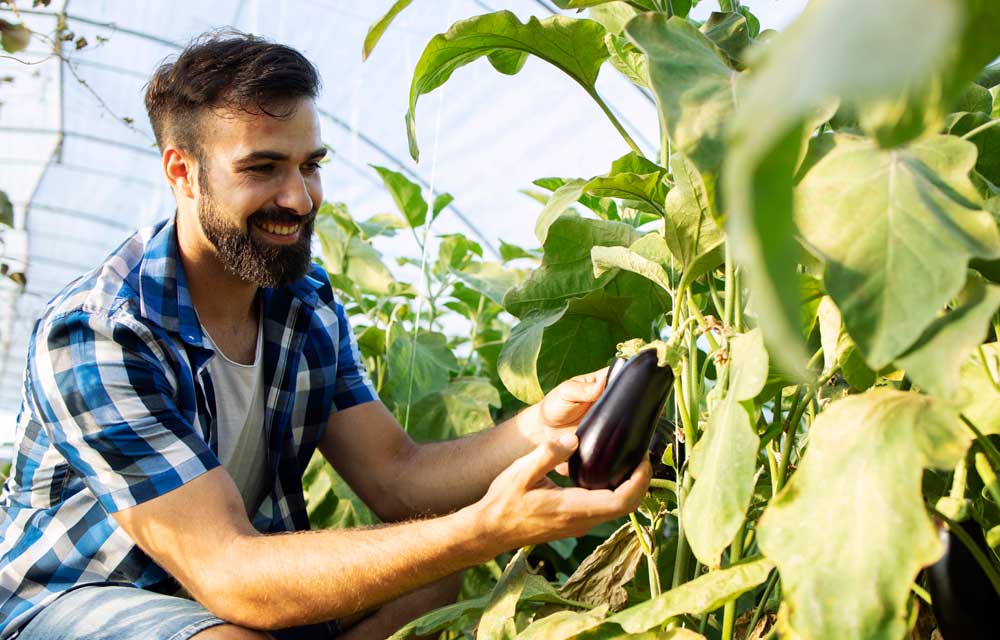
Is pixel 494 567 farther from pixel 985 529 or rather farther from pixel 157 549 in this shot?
pixel 985 529

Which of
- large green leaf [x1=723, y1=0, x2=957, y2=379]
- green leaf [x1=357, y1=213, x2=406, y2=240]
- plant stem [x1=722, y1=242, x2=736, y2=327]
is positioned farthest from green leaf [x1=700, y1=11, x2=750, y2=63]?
green leaf [x1=357, y1=213, x2=406, y2=240]

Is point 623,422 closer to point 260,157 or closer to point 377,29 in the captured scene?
point 377,29

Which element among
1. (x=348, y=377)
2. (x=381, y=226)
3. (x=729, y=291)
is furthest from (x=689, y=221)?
(x=381, y=226)

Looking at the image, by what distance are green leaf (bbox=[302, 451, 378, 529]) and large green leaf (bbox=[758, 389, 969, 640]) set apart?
48.1 inches

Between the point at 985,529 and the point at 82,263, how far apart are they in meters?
8.96

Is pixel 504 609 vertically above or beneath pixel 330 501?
above

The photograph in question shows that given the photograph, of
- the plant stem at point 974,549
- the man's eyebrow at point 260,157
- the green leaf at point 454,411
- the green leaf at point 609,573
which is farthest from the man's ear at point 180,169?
the plant stem at point 974,549

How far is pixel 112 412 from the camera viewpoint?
3.99ft

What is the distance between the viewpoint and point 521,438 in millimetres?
1354

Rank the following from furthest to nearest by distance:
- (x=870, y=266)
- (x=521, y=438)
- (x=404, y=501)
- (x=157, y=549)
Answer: (x=404, y=501)
(x=521, y=438)
(x=157, y=549)
(x=870, y=266)

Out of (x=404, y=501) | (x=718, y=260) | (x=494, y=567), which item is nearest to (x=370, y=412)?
(x=404, y=501)

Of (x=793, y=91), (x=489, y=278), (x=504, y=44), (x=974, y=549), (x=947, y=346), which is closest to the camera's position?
(x=793, y=91)

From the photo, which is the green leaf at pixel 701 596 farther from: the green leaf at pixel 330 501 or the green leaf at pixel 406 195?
the green leaf at pixel 406 195

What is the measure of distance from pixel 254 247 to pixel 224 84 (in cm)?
26
